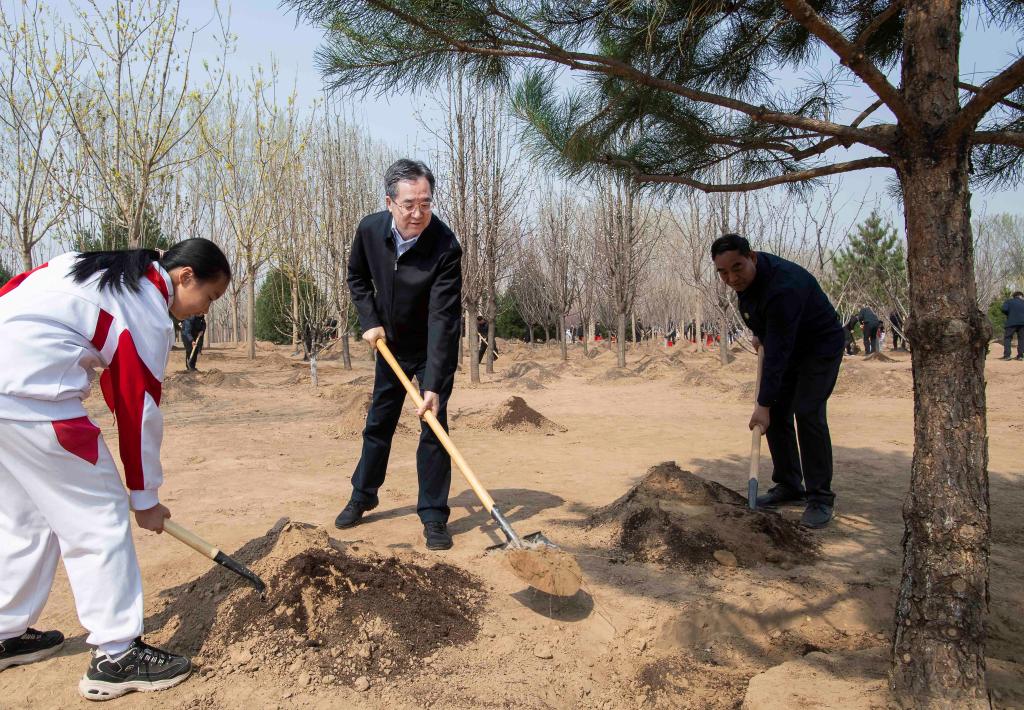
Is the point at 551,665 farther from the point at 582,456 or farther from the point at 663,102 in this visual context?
the point at 582,456

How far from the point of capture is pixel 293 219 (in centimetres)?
1458

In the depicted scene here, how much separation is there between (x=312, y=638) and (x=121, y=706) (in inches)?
20.1

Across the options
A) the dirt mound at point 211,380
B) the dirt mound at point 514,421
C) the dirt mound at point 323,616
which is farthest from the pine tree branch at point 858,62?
the dirt mound at point 211,380

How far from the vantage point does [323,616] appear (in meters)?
2.18

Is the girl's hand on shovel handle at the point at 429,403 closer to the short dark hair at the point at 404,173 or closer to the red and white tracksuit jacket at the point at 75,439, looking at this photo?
the short dark hair at the point at 404,173

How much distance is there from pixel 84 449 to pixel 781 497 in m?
3.38

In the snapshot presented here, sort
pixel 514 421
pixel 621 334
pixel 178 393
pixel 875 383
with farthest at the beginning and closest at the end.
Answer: pixel 621 334
pixel 875 383
pixel 178 393
pixel 514 421

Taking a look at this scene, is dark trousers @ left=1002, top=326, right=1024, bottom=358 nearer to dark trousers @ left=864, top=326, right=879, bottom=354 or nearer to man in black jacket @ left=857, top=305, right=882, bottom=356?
man in black jacket @ left=857, top=305, right=882, bottom=356

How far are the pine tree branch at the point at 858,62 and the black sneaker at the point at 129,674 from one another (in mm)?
2424

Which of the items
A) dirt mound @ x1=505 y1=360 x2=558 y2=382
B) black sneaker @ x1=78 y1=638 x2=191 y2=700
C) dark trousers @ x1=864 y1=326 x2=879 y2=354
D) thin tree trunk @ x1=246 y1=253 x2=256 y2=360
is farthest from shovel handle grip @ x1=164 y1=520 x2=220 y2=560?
dark trousers @ x1=864 y1=326 x2=879 y2=354

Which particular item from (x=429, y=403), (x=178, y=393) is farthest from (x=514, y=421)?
(x=178, y=393)

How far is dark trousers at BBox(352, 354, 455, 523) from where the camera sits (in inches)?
126

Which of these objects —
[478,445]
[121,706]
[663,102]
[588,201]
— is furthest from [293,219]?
[121,706]

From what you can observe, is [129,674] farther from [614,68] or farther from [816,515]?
[816,515]
